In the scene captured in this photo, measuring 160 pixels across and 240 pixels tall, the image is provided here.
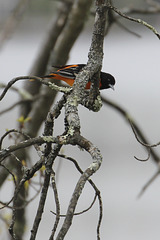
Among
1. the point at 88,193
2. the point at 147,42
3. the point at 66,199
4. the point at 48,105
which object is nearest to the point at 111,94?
the point at 147,42

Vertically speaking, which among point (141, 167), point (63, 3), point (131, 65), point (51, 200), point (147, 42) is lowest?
point (51, 200)

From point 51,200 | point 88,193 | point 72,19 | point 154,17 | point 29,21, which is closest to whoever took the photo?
point 72,19

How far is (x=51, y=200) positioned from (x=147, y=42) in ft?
9.45

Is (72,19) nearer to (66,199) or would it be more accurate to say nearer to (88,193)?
(66,199)

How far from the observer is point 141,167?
19.1 feet

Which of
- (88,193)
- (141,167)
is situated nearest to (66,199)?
(88,193)

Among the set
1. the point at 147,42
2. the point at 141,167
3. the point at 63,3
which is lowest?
the point at 141,167

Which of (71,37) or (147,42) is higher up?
(147,42)

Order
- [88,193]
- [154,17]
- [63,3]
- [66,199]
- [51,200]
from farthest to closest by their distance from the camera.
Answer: [154,17], [88,193], [51,200], [66,199], [63,3]

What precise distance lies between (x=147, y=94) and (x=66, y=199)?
7.28ft

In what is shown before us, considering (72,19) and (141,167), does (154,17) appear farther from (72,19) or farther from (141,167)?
(72,19)

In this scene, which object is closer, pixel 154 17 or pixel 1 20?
pixel 1 20

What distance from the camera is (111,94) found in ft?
20.7

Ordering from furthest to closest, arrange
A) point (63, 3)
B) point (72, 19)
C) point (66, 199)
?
point (66, 199)
point (63, 3)
point (72, 19)
